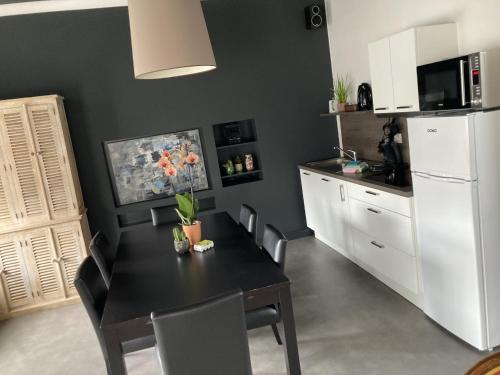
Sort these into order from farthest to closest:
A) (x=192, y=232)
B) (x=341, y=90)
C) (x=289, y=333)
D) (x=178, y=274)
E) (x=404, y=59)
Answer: (x=341, y=90) → (x=404, y=59) → (x=192, y=232) → (x=178, y=274) → (x=289, y=333)

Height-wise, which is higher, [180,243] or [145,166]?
[145,166]

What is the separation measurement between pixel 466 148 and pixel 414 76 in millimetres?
1002

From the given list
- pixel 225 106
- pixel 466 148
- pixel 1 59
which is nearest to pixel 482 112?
pixel 466 148

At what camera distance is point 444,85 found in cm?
272

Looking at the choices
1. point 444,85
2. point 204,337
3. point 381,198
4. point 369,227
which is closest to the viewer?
point 204,337

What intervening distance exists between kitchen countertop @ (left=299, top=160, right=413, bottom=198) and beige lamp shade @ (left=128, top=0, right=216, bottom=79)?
1.77 m

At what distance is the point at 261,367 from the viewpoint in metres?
2.80

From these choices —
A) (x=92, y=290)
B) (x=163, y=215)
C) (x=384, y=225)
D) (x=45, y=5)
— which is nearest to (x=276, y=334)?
(x=384, y=225)

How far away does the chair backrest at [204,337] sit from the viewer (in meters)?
1.75

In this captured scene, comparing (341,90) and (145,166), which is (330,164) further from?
(145,166)

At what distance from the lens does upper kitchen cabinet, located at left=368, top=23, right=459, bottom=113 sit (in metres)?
3.08

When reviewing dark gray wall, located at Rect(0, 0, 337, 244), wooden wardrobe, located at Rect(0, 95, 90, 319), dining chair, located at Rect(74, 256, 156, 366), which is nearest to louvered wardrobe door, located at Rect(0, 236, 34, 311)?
wooden wardrobe, located at Rect(0, 95, 90, 319)

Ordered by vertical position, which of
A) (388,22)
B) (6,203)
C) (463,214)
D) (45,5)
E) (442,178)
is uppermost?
(45,5)

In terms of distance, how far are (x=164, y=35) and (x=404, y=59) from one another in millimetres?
1941
